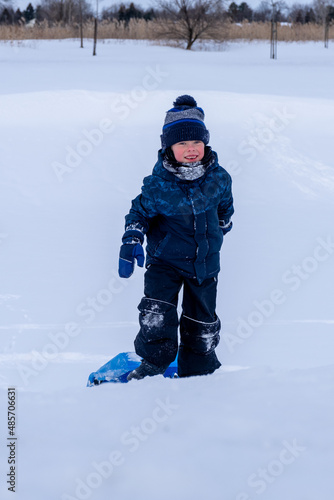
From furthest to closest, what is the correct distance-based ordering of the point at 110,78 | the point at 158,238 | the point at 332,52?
the point at 332,52 → the point at 110,78 → the point at 158,238

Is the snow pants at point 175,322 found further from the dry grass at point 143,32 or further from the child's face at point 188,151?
the dry grass at point 143,32

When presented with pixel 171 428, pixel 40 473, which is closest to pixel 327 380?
pixel 171 428

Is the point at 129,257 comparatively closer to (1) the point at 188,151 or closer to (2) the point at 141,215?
(2) the point at 141,215

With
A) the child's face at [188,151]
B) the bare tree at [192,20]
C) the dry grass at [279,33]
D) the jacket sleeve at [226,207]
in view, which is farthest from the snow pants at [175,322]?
the dry grass at [279,33]

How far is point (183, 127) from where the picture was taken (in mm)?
2809

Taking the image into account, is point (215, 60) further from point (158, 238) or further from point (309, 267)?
point (158, 238)

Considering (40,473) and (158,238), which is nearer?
(40,473)

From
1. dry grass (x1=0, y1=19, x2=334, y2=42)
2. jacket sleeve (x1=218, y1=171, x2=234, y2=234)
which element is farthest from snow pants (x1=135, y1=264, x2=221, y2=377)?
dry grass (x1=0, y1=19, x2=334, y2=42)

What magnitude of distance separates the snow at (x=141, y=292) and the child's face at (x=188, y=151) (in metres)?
1.05

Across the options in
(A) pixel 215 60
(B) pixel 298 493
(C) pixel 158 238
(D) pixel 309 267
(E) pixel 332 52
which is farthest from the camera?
(E) pixel 332 52

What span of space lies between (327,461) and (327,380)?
605mm

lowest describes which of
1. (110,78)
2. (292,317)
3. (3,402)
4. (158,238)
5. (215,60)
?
(292,317)

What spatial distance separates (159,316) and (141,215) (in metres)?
Result: 0.52

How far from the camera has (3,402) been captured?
2.31 metres
